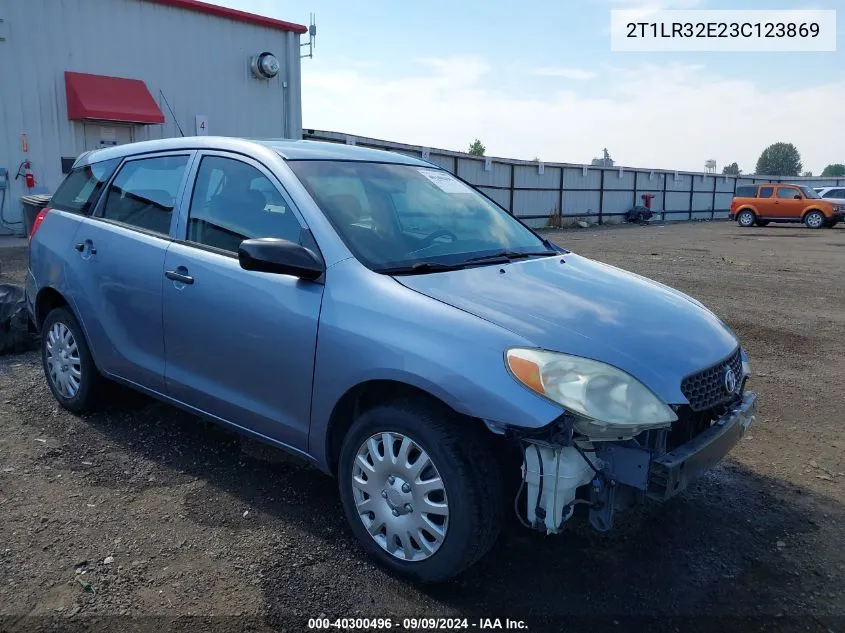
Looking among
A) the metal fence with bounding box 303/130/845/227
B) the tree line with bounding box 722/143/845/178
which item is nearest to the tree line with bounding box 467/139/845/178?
the tree line with bounding box 722/143/845/178

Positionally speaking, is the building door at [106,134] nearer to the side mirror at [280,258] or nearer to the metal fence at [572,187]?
the metal fence at [572,187]

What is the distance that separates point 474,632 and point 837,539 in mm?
1851

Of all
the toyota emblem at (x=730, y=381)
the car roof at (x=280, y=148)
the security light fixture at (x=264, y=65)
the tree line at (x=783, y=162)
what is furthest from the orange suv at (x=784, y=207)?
the tree line at (x=783, y=162)

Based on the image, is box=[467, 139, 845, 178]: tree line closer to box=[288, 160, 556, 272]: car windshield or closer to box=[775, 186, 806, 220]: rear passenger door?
box=[775, 186, 806, 220]: rear passenger door

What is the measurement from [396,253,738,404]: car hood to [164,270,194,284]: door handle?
1207 millimetres

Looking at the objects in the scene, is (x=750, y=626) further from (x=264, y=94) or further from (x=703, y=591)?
(x=264, y=94)

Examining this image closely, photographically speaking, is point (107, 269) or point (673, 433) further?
point (107, 269)

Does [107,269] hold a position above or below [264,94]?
below

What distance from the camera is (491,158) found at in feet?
82.1

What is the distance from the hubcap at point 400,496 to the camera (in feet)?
8.62

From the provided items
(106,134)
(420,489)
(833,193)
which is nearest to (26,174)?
(106,134)

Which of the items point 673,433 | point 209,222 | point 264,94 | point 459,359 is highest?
point 264,94

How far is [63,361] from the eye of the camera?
4.49 m

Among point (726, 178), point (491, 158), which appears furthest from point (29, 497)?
point (726, 178)
